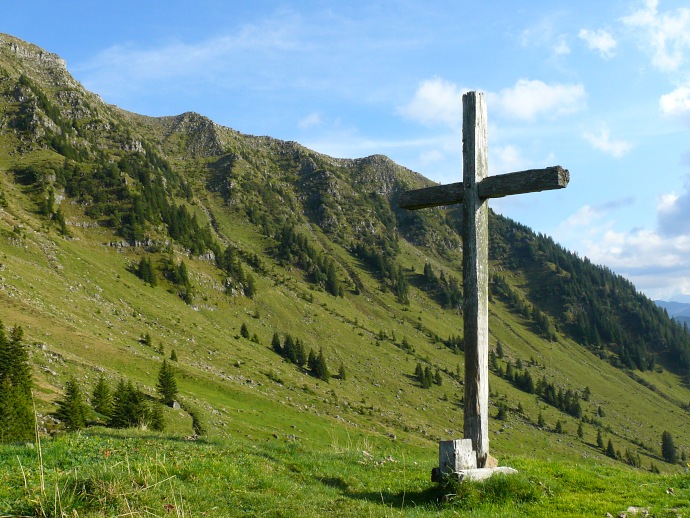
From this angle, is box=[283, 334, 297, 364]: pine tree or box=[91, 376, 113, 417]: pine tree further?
box=[283, 334, 297, 364]: pine tree

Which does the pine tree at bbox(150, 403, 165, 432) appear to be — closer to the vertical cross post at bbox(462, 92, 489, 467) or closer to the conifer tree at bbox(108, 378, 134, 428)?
the conifer tree at bbox(108, 378, 134, 428)

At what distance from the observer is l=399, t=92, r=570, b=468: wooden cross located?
42.5 ft

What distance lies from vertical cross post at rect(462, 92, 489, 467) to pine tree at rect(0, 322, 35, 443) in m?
29.0

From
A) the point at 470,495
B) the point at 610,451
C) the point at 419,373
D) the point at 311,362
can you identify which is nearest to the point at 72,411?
the point at 470,495

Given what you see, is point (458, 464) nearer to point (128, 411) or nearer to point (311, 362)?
point (128, 411)

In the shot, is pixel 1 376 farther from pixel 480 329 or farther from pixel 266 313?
pixel 266 313

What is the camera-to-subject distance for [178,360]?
316 feet

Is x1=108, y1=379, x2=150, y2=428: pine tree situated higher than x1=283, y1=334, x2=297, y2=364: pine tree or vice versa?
x1=108, y1=379, x2=150, y2=428: pine tree

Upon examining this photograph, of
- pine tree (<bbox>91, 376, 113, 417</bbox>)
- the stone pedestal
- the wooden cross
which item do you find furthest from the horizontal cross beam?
pine tree (<bbox>91, 376, 113, 417</bbox>)

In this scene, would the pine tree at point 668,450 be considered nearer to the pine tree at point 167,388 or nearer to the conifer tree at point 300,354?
the conifer tree at point 300,354

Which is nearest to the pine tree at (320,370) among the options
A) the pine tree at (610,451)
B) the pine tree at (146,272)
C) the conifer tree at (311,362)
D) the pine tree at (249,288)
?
the conifer tree at (311,362)

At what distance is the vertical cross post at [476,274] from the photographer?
12.9 m

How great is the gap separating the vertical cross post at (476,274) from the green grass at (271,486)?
144cm

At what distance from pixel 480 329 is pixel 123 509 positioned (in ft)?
30.2
